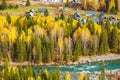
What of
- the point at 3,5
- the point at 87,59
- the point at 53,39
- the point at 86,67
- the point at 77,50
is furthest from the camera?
the point at 3,5

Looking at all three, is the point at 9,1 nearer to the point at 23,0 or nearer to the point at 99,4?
the point at 23,0

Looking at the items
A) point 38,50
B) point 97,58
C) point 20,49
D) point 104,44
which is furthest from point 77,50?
point 20,49

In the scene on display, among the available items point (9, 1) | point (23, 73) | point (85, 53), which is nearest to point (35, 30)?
point (85, 53)

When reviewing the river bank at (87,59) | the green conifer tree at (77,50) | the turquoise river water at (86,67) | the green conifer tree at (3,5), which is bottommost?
the turquoise river water at (86,67)

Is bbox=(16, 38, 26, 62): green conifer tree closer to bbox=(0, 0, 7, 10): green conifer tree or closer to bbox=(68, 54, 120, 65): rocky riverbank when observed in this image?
bbox=(68, 54, 120, 65): rocky riverbank

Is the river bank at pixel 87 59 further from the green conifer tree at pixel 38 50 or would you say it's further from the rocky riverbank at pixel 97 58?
the green conifer tree at pixel 38 50

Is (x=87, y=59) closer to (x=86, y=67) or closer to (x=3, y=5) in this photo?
(x=86, y=67)

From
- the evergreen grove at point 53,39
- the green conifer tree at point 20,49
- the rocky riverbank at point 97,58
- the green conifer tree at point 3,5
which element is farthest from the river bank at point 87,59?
the green conifer tree at point 3,5

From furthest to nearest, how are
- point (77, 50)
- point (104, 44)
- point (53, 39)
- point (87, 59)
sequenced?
point (104, 44)
point (53, 39)
point (77, 50)
point (87, 59)

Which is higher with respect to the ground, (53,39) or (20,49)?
(53,39)
